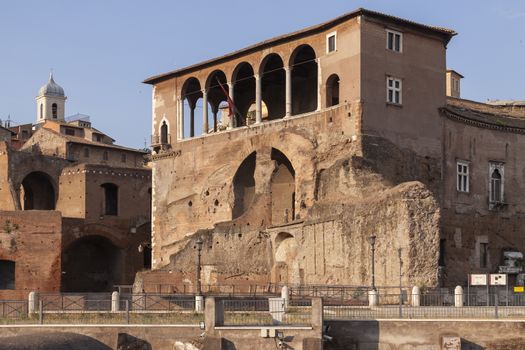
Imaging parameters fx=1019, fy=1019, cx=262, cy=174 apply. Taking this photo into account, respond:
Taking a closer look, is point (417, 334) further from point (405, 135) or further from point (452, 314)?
point (405, 135)

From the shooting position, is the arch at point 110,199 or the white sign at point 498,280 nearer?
the white sign at point 498,280

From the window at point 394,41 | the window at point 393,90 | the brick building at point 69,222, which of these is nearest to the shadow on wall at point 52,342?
the window at point 393,90

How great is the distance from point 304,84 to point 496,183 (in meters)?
10.6

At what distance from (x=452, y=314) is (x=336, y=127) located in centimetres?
1591

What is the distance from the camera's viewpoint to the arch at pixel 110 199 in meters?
58.7

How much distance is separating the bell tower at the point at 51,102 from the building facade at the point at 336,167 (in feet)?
165

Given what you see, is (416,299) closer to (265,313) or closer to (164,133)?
(265,313)

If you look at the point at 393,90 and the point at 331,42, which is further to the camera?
the point at 331,42

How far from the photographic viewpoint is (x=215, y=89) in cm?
5553

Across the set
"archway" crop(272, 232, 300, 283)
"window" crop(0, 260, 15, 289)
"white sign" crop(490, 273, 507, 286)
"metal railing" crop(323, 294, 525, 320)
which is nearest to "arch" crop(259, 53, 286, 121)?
"archway" crop(272, 232, 300, 283)

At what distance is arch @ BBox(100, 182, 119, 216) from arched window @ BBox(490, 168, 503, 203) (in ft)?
73.1

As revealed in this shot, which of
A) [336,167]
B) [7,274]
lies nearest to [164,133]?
[7,274]

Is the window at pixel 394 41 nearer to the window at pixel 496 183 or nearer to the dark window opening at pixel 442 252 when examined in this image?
the window at pixel 496 183

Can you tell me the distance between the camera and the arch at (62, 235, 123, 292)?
187 ft
